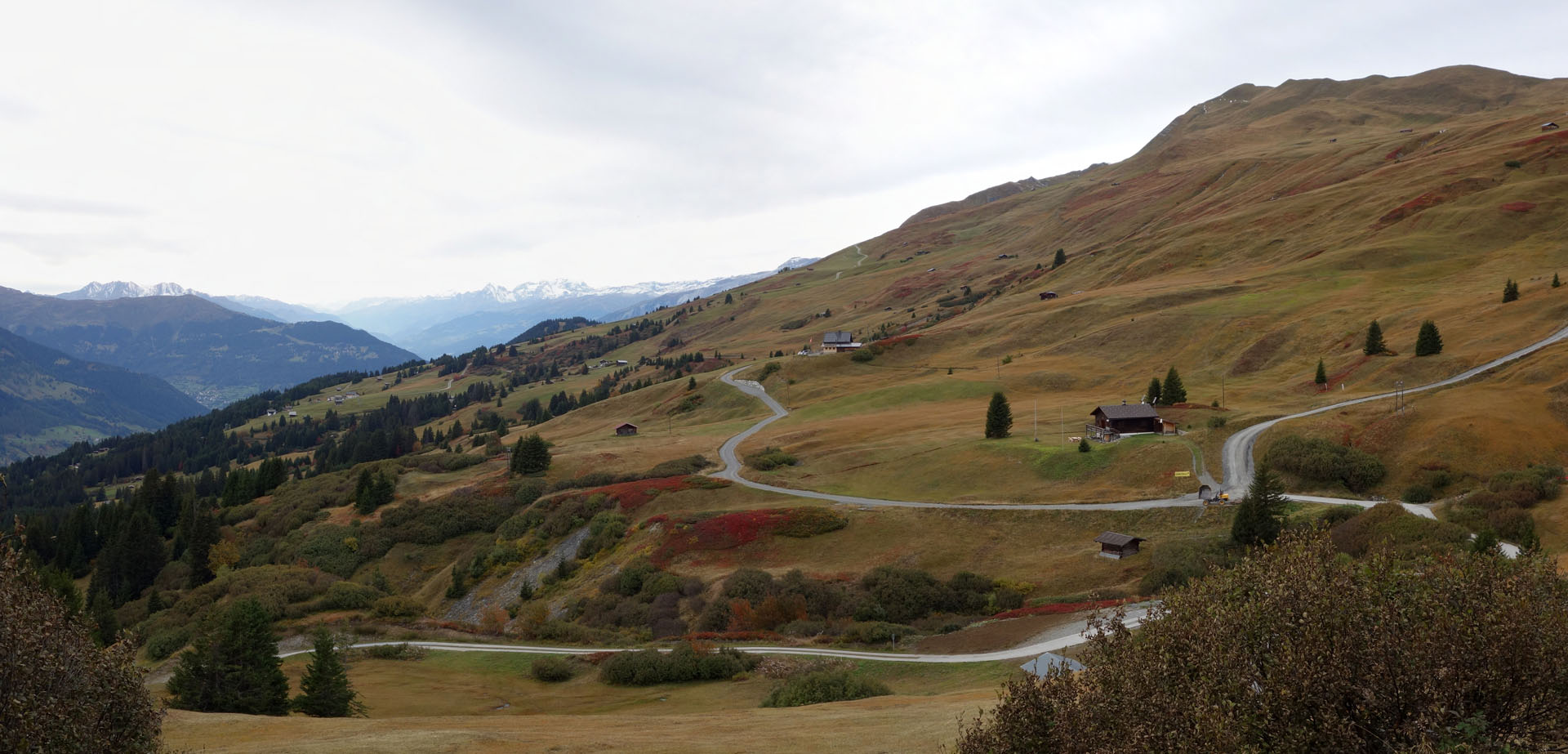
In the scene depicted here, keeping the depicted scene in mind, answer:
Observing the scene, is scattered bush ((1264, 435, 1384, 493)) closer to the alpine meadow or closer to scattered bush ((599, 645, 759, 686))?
the alpine meadow

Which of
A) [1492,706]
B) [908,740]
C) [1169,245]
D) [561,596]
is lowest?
[561,596]

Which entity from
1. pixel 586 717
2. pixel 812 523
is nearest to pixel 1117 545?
pixel 812 523

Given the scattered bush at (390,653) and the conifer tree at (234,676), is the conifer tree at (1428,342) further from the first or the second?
the conifer tree at (234,676)

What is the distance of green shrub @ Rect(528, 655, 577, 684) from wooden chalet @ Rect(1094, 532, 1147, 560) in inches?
1528

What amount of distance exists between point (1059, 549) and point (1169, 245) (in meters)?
151

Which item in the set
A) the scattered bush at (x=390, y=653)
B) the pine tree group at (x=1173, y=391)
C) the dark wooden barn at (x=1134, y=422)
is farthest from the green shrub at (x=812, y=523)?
the pine tree group at (x=1173, y=391)

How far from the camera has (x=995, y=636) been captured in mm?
46094

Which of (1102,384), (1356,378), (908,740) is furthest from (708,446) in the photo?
(908,740)

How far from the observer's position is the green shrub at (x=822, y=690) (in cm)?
3803

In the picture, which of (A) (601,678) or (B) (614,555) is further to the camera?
(B) (614,555)

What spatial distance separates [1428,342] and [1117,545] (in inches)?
2356

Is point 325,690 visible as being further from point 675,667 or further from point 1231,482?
point 1231,482

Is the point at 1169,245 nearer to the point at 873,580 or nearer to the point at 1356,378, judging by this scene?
the point at 1356,378

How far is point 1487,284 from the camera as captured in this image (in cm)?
11312
